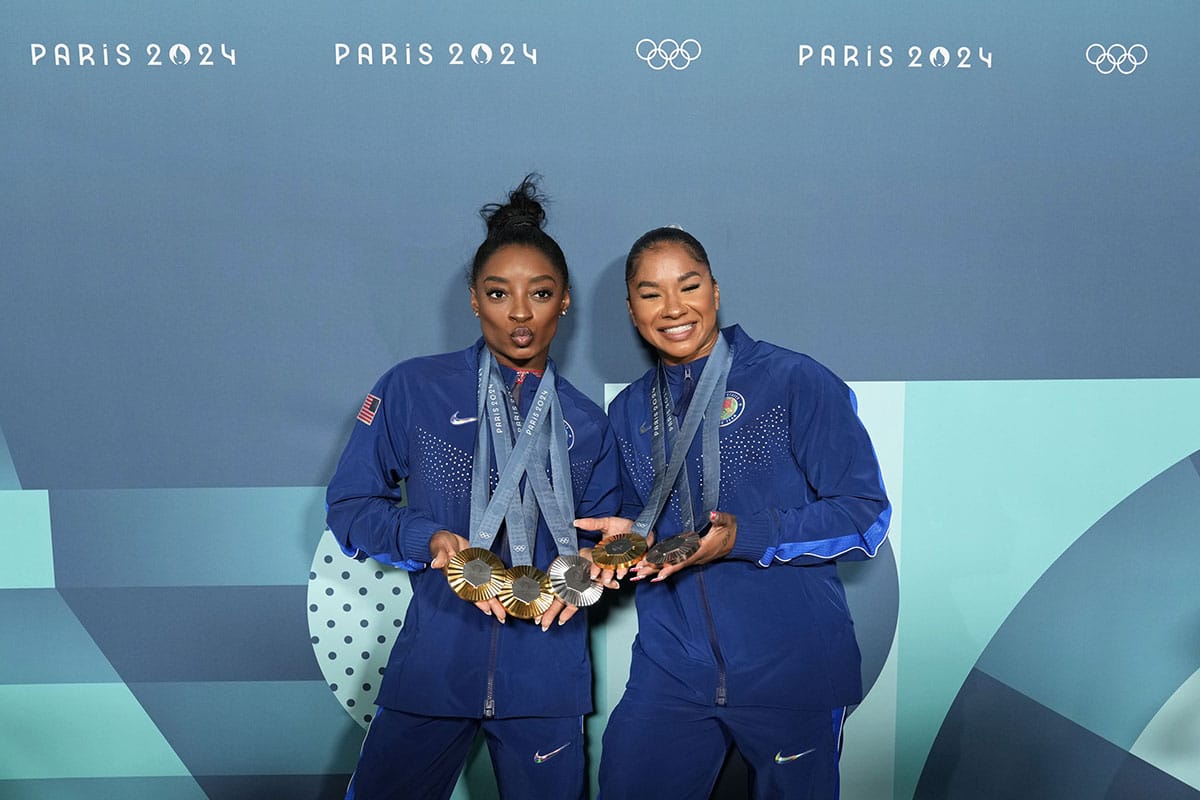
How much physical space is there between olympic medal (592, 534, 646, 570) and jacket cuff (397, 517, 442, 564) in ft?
1.22

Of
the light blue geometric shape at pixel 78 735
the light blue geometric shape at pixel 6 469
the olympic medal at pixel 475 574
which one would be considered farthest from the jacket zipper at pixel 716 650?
the light blue geometric shape at pixel 6 469

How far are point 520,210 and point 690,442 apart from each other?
75 centimetres

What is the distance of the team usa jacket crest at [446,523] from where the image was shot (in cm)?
220

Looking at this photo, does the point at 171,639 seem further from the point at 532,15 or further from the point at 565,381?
the point at 532,15

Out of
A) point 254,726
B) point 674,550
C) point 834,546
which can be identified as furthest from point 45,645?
point 834,546

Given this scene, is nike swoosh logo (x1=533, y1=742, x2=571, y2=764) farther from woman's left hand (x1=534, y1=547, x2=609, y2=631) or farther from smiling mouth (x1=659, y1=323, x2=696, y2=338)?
smiling mouth (x1=659, y1=323, x2=696, y2=338)

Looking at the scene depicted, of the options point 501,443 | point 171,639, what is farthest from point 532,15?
point 171,639

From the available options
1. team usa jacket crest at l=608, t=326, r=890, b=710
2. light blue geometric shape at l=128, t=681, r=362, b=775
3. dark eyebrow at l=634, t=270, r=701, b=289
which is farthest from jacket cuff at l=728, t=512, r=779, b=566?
light blue geometric shape at l=128, t=681, r=362, b=775

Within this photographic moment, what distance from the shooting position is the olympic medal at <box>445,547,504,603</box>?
200 cm

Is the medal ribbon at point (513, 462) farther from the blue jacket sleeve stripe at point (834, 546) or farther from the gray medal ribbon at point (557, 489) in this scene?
the blue jacket sleeve stripe at point (834, 546)

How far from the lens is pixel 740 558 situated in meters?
2.19

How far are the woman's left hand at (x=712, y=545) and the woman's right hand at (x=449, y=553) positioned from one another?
307 mm

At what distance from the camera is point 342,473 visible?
229 centimetres

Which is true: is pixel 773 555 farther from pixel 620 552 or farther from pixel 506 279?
pixel 506 279
